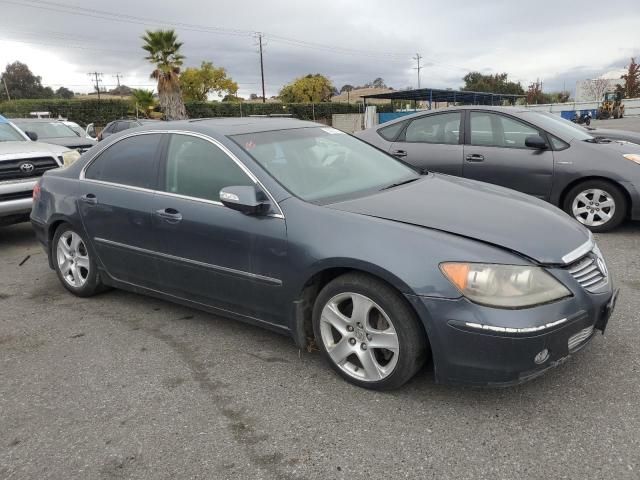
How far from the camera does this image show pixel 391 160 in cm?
418

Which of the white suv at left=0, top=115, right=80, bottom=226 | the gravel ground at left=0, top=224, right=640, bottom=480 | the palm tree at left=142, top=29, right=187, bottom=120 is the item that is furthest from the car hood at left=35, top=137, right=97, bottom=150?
the palm tree at left=142, top=29, right=187, bottom=120

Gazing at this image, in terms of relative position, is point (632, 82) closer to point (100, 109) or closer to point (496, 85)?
point (496, 85)

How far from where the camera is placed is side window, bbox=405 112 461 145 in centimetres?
679

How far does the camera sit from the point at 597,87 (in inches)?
3314

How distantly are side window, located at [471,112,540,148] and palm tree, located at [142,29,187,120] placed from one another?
989 inches

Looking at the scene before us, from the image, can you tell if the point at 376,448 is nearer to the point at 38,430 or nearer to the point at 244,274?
the point at 244,274

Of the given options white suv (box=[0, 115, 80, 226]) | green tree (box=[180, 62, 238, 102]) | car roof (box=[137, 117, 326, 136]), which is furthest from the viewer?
green tree (box=[180, 62, 238, 102])

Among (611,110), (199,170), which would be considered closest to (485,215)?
(199,170)

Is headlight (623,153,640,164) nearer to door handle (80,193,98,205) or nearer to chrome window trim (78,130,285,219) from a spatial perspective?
chrome window trim (78,130,285,219)

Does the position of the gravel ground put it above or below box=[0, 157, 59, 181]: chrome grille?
below

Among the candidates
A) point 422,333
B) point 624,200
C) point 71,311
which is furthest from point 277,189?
point 624,200

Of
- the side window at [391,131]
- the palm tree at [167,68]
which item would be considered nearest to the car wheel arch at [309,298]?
the side window at [391,131]

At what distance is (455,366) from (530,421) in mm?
457

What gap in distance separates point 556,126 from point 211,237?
16.1 feet
